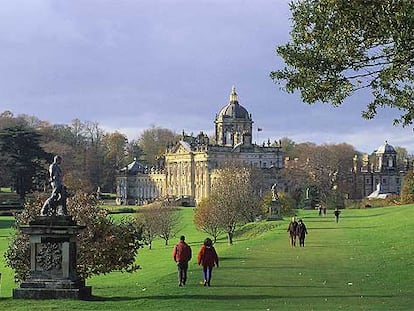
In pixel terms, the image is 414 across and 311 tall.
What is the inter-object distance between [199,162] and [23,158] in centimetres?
3718

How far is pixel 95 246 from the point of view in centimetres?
2175

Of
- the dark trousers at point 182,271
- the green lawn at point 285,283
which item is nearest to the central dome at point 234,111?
the green lawn at point 285,283

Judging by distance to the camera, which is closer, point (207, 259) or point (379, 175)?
point (207, 259)

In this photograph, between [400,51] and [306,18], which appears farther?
[306,18]

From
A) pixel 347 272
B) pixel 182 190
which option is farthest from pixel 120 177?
pixel 347 272

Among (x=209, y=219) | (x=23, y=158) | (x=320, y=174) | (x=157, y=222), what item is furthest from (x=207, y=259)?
(x=320, y=174)

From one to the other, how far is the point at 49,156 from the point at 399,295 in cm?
6898

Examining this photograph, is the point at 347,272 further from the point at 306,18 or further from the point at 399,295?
the point at 306,18

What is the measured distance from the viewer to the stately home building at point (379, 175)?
395 feet

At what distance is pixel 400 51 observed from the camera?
1568cm

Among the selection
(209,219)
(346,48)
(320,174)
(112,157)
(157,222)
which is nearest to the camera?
(346,48)

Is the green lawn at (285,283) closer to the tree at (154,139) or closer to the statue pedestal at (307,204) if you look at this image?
the statue pedestal at (307,204)

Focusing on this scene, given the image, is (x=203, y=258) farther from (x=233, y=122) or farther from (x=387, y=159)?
(x=387, y=159)

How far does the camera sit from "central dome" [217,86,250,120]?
4774 inches
